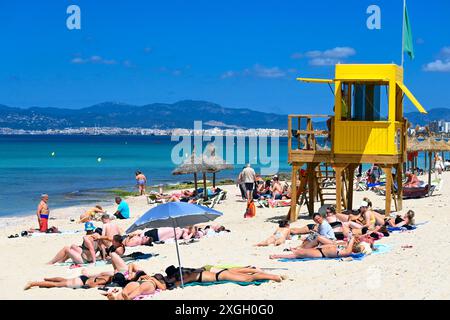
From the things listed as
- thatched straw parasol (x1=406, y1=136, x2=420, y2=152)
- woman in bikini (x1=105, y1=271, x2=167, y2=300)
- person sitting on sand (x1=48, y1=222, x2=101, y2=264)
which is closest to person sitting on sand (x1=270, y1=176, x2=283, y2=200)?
thatched straw parasol (x1=406, y1=136, x2=420, y2=152)

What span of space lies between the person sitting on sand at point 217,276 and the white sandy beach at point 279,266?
164mm

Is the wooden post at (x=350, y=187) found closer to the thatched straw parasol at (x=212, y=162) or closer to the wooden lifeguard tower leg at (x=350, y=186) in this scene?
the wooden lifeguard tower leg at (x=350, y=186)

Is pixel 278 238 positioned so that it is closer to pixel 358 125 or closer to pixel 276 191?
pixel 358 125

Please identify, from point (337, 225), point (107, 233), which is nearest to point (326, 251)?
point (337, 225)

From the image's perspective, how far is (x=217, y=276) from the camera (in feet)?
32.2

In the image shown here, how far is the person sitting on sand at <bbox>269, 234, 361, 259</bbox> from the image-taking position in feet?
37.5

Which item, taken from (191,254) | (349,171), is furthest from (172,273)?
(349,171)

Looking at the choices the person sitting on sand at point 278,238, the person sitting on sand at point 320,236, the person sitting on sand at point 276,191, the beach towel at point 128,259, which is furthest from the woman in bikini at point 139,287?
the person sitting on sand at point 276,191

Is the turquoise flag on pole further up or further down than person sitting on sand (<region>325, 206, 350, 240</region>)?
further up

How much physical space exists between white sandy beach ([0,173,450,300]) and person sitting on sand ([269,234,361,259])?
0.98ft

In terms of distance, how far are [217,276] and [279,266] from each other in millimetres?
1526

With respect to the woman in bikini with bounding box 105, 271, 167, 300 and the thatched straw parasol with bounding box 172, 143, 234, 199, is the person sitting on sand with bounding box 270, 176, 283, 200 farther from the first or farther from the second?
the woman in bikini with bounding box 105, 271, 167, 300

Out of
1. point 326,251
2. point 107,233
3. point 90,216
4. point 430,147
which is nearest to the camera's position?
point 326,251
